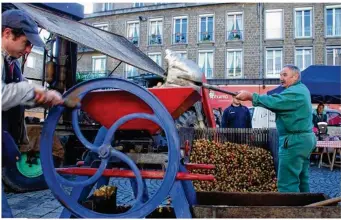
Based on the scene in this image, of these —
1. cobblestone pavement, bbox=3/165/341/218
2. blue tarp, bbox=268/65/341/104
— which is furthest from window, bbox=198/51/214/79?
cobblestone pavement, bbox=3/165/341/218

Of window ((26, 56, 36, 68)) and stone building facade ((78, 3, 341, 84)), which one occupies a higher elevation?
stone building facade ((78, 3, 341, 84))

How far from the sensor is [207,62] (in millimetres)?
26422

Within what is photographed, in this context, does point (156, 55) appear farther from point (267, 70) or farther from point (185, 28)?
point (267, 70)

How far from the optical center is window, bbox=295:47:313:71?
80.7ft

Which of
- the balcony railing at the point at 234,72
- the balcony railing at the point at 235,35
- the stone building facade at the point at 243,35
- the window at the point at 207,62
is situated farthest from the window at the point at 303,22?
the window at the point at 207,62

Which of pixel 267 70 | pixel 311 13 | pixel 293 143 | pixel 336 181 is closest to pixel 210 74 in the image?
pixel 267 70

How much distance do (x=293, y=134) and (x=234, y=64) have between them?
22.8 meters

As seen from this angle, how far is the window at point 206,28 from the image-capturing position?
26453 mm

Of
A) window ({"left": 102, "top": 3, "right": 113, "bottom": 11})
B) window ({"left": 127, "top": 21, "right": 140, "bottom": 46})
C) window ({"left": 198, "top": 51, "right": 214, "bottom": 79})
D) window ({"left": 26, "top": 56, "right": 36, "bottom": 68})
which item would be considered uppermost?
window ({"left": 102, "top": 3, "right": 113, "bottom": 11})

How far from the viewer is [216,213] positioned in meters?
2.05

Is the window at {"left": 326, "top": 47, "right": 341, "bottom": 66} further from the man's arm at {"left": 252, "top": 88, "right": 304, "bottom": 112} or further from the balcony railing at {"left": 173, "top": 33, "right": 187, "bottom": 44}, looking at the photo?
the man's arm at {"left": 252, "top": 88, "right": 304, "bottom": 112}

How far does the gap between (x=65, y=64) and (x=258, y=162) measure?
390cm

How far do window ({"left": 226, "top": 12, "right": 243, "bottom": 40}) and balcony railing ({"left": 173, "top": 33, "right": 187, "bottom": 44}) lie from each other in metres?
3.51

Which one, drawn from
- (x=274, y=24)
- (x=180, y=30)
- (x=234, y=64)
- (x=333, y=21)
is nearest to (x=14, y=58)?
(x=234, y=64)
